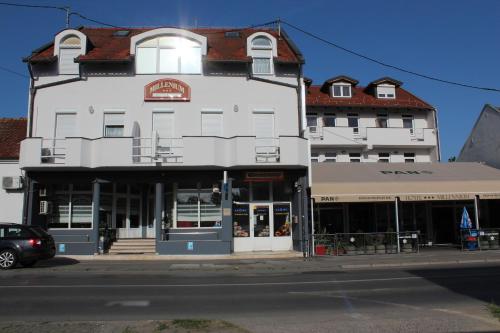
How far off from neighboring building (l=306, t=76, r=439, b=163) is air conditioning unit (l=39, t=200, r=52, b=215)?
604 inches

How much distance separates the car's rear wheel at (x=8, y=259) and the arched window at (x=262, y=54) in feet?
46.5

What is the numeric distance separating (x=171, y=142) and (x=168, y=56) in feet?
14.4

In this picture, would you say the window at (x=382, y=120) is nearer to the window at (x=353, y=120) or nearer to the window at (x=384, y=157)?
the window at (x=353, y=120)

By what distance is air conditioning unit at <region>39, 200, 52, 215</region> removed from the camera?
2352 cm

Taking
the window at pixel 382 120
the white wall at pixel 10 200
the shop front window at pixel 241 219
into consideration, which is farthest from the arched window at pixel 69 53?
the window at pixel 382 120

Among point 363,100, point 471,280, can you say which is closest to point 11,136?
point 363,100

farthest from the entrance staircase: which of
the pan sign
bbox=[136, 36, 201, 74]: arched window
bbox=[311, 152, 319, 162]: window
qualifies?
bbox=[311, 152, 319, 162]: window

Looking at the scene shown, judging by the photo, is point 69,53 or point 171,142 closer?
point 171,142

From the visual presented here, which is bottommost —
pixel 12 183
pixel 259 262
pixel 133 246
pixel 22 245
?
pixel 259 262

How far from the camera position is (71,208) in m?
24.1

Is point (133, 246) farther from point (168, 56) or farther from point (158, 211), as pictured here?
point (168, 56)

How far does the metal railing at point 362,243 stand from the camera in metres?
22.9

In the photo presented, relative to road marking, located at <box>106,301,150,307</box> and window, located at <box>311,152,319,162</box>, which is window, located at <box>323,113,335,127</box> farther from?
road marking, located at <box>106,301,150,307</box>

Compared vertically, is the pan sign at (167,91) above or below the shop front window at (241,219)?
above
